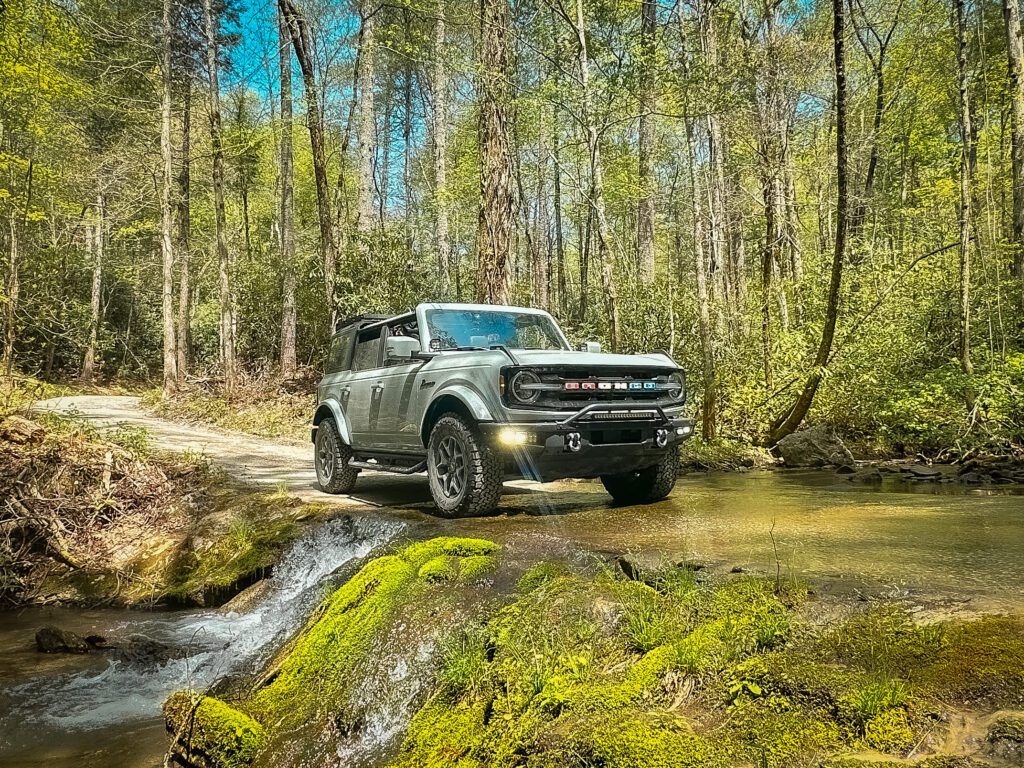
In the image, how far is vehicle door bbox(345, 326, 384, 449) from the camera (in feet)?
23.6

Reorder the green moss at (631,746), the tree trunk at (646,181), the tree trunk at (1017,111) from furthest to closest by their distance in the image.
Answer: the tree trunk at (646,181)
the tree trunk at (1017,111)
the green moss at (631,746)

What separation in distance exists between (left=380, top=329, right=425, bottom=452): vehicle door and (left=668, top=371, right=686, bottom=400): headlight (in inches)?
93.9

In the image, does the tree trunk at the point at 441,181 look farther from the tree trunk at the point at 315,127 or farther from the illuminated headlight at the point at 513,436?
the illuminated headlight at the point at 513,436

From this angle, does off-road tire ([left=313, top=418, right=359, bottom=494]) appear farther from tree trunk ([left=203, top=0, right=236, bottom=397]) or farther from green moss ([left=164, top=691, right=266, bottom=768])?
tree trunk ([left=203, top=0, right=236, bottom=397])

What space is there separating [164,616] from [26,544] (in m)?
2.40

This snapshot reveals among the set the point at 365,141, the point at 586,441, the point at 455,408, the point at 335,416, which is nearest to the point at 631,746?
the point at 586,441

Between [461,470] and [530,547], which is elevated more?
[461,470]

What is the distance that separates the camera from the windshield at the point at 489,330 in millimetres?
6668

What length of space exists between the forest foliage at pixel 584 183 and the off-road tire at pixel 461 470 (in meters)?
4.69

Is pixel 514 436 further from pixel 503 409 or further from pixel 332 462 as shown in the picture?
pixel 332 462

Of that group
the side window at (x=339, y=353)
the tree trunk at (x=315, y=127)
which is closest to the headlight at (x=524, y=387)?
the side window at (x=339, y=353)

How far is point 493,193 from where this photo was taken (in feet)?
33.3

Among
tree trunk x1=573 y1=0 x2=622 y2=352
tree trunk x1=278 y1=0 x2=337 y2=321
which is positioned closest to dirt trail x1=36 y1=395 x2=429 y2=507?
tree trunk x1=573 y1=0 x2=622 y2=352

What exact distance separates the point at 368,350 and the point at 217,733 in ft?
16.4
